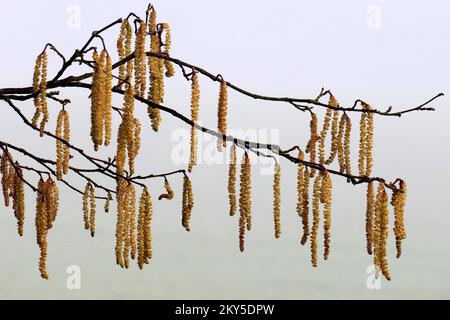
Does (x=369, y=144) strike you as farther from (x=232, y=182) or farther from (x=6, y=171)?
(x=6, y=171)

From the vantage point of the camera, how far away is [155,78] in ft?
18.3

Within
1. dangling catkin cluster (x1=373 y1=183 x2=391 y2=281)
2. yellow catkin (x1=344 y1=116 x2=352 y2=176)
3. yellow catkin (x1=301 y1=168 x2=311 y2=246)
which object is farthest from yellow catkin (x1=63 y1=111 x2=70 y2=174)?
dangling catkin cluster (x1=373 y1=183 x2=391 y2=281)

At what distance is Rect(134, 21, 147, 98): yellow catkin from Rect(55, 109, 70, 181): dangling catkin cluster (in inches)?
28.1

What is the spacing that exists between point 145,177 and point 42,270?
3.88ft

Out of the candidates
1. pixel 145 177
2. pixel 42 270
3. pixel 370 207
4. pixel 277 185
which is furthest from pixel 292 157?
pixel 42 270

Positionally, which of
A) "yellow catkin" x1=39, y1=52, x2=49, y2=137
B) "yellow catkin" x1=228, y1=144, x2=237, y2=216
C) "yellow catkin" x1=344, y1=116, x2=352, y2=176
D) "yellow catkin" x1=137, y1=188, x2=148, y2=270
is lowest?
"yellow catkin" x1=137, y1=188, x2=148, y2=270

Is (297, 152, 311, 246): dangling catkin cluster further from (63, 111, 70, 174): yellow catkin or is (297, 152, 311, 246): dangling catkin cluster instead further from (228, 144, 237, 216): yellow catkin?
(63, 111, 70, 174): yellow catkin

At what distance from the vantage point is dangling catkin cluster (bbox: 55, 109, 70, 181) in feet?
19.0

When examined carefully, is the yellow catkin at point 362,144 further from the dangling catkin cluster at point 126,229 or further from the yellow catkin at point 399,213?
the dangling catkin cluster at point 126,229

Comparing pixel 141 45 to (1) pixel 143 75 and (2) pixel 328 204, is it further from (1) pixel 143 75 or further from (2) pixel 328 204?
(2) pixel 328 204

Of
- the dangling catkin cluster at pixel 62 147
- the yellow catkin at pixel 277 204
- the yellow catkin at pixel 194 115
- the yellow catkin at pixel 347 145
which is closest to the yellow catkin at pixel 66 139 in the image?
the dangling catkin cluster at pixel 62 147

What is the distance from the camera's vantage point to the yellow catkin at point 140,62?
17.5 ft

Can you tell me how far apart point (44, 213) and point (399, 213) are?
2.86 metres

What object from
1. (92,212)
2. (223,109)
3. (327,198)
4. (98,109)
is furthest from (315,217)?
(92,212)
